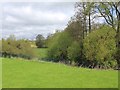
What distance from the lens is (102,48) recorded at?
68.8 feet

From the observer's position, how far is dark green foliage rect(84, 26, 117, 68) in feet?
69.1

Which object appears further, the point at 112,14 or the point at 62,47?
the point at 62,47

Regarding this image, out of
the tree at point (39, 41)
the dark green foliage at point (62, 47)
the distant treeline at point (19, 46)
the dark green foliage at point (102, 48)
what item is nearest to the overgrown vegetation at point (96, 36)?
the dark green foliage at point (102, 48)

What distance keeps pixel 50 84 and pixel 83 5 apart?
50.3 feet

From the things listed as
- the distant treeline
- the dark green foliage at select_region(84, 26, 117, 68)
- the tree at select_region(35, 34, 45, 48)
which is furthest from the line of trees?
the tree at select_region(35, 34, 45, 48)

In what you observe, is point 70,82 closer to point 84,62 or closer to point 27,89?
point 27,89

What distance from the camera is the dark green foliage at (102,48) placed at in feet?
69.1

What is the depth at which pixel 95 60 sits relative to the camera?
2203 cm

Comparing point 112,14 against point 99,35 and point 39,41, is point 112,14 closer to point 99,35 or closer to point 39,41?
point 99,35

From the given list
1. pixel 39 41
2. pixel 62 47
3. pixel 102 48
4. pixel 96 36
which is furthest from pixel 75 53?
pixel 39 41

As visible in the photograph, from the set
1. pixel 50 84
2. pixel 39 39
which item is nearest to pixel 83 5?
pixel 50 84

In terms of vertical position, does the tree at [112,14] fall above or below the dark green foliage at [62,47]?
above

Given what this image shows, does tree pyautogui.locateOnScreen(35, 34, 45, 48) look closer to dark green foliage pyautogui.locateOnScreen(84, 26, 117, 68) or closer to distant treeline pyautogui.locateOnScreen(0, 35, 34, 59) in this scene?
distant treeline pyautogui.locateOnScreen(0, 35, 34, 59)

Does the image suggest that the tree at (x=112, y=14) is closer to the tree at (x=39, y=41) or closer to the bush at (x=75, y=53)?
the bush at (x=75, y=53)
